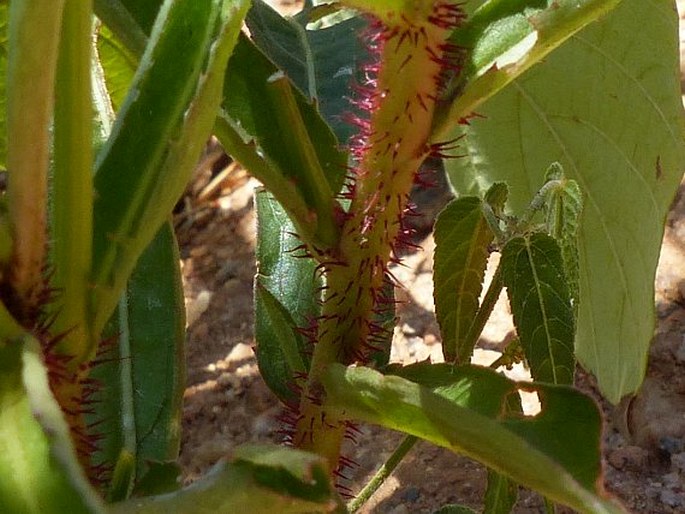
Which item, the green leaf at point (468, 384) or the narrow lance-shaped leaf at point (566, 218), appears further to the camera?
the narrow lance-shaped leaf at point (566, 218)

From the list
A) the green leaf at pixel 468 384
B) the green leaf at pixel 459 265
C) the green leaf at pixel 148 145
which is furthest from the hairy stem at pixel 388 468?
the green leaf at pixel 148 145

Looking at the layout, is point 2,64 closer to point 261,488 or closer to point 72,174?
point 72,174

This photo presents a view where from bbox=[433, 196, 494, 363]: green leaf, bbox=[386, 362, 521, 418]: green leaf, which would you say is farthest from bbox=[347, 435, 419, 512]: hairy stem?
bbox=[386, 362, 521, 418]: green leaf

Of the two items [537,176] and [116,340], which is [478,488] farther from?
[116,340]

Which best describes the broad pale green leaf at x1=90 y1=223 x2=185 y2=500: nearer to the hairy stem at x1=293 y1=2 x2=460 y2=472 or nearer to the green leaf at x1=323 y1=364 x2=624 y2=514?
the hairy stem at x1=293 y1=2 x2=460 y2=472

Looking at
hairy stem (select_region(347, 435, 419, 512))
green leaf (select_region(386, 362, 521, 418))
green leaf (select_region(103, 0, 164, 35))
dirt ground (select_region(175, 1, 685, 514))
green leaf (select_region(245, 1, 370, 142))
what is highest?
green leaf (select_region(103, 0, 164, 35))

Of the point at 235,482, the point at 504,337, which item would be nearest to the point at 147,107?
the point at 235,482

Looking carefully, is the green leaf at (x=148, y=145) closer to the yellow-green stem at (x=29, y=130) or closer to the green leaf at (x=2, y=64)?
the yellow-green stem at (x=29, y=130)
